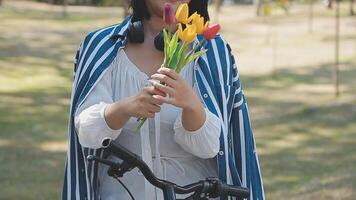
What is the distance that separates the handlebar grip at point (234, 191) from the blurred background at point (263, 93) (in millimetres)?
4961

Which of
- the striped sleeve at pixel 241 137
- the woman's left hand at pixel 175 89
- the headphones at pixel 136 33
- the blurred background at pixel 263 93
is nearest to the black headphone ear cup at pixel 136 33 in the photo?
the headphones at pixel 136 33

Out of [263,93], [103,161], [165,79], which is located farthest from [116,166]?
[263,93]

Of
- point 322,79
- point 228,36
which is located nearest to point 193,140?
point 322,79

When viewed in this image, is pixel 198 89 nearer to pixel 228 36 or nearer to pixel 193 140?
pixel 193 140

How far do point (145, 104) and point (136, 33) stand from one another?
43 cm

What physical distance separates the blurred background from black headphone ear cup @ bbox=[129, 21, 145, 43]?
4.96m

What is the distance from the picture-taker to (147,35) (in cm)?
261

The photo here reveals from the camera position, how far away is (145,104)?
220 centimetres

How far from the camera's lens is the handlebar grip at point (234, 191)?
2369 millimetres

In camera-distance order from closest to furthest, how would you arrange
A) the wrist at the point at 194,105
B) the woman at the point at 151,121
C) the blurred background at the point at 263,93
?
the wrist at the point at 194,105 → the woman at the point at 151,121 → the blurred background at the point at 263,93

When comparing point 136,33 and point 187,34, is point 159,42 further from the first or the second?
point 187,34

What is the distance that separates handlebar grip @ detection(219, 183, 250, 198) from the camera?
2.37 meters

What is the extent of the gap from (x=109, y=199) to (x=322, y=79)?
17004 millimetres

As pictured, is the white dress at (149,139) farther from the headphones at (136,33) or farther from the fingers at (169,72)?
the fingers at (169,72)
